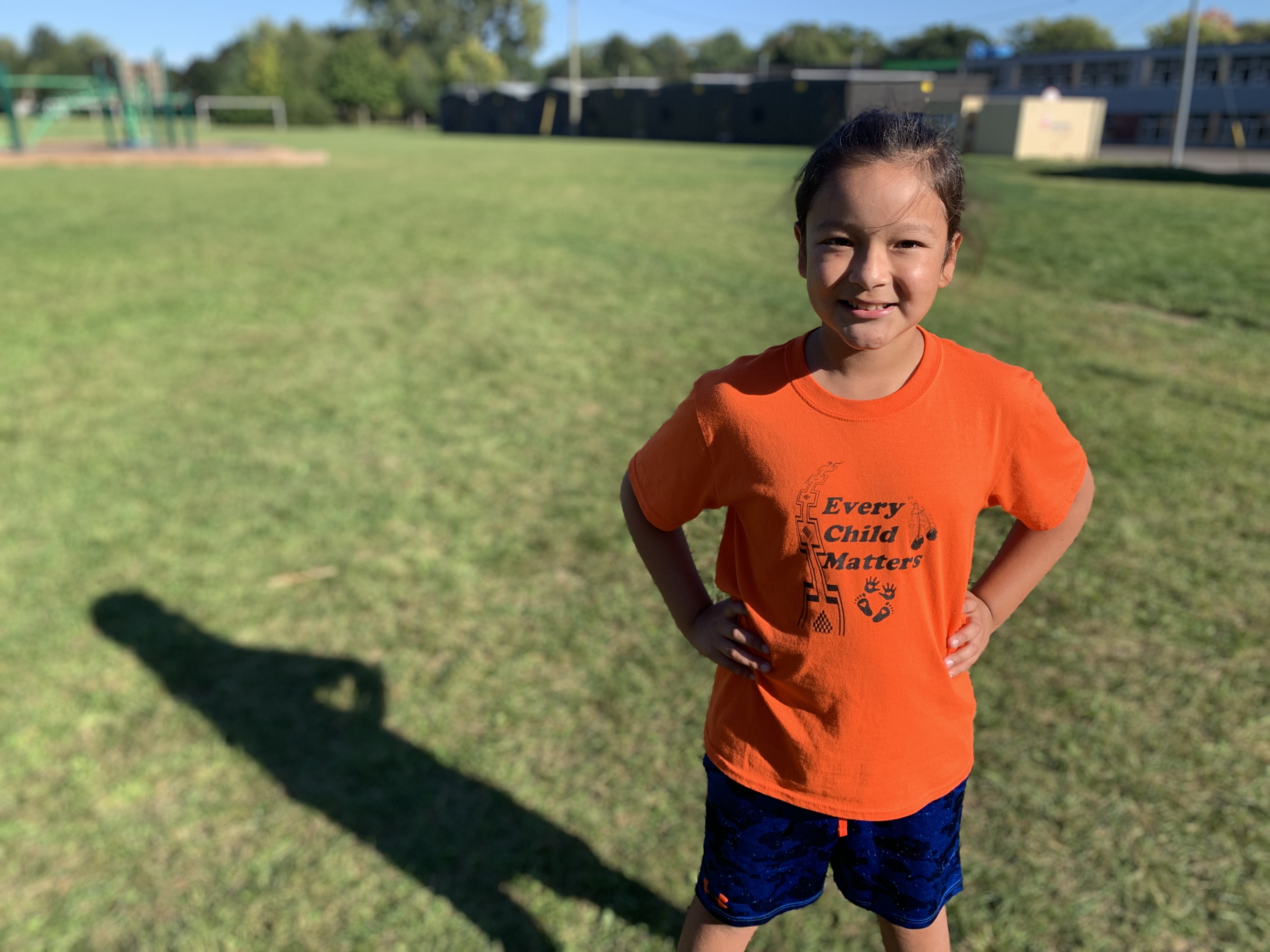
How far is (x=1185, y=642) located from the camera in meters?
3.25

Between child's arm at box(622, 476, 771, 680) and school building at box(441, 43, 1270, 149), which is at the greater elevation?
school building at box(441, 43, 1270, 149)

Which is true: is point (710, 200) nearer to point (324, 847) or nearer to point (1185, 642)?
point (1185, 642)

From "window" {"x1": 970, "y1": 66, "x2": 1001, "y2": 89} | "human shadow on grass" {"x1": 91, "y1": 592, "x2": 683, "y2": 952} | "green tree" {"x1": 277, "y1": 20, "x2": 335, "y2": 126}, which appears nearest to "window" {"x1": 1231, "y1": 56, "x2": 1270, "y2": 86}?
"window" {"x1": 970, "y1": 66, "x2": 1001, "y2": 89}

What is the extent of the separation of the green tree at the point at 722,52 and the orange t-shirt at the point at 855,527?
119987 mm

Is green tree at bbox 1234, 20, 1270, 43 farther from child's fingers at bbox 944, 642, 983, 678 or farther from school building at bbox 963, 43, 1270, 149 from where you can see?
child's fingers at bbox 944, 642, 983, 678

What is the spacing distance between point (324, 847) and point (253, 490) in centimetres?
260

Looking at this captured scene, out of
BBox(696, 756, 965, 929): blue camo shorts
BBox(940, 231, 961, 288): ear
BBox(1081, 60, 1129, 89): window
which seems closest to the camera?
BBox(940, 231, 961, 288): ear

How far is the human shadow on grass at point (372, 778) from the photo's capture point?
2459mm

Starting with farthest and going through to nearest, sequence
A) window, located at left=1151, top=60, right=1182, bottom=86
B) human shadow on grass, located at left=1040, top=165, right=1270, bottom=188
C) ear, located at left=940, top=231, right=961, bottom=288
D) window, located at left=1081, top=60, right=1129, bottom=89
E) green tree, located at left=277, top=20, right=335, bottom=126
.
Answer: green tree, located at left=277, top=20, right=335, bottom=126 < window, located at left=1081, top=60, right=1129, bottom=89 < window, located at left=1151, top=60, right=1182, bottom=86 < human shadow on grass, located at left=1040, top=165, right=1270, bottom=188 < ear, located at left=940, top=231, right=961, bottom=288

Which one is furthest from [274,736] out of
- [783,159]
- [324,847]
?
[783,159]

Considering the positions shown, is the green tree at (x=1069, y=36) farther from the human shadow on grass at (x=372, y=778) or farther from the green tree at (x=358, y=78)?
the human shadow on grass at (x=372, y=778)

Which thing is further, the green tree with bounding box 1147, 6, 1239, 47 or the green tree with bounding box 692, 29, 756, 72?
the green tree with bounding box 692, 29, 756, 72

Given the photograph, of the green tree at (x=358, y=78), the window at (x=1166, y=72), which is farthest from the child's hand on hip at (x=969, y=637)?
the green tree at (x=358, y=78)

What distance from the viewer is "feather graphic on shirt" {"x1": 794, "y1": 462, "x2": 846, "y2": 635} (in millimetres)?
1286
